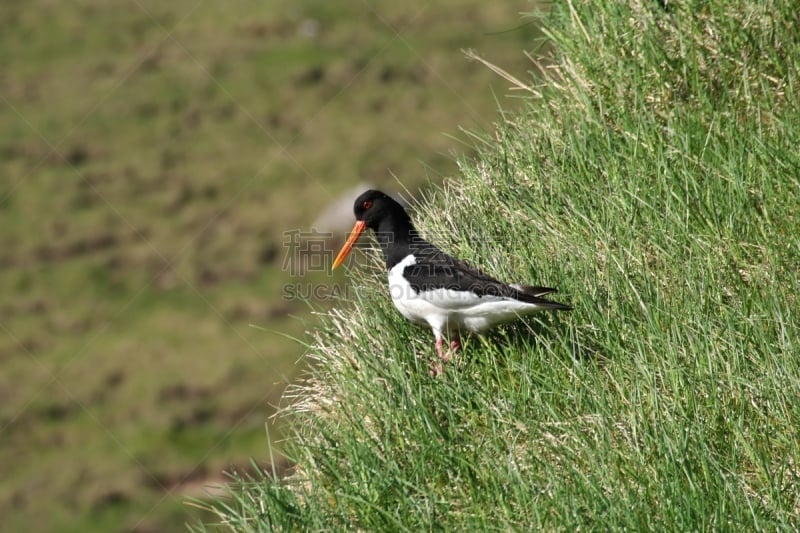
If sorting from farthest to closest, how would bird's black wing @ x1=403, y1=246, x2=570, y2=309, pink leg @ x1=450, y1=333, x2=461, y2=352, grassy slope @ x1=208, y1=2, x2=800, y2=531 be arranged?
1. pink leg @ x1=450, y1=333, x2=461, y2=352
2. bird's black wing @ x1=403, y1=246, x2=570, y2=309
3. grassy slope @ x1=208, y1=2, x2=800, y2=531

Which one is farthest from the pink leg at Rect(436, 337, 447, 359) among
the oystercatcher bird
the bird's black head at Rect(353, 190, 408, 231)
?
→ the bird's black head at Rect(353, 190, 408, 231)

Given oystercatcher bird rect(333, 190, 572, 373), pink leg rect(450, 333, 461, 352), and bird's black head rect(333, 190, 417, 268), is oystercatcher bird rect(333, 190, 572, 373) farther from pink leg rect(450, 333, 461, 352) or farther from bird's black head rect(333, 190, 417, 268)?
bird's black head rect(333, 190, 417, 268)

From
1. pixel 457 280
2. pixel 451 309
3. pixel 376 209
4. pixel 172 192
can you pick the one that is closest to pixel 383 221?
pixel 376 209

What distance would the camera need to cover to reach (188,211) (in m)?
53.1

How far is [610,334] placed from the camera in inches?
192

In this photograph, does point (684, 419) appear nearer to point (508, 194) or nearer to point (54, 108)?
point (508, 194)

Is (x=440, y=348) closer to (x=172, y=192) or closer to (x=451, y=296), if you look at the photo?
(x=451, y=296)

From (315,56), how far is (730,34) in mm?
61111

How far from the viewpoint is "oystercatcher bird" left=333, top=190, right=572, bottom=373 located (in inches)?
205

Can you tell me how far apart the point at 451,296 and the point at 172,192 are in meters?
50.4

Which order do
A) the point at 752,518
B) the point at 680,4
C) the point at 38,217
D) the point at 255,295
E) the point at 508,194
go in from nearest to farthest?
1. the point at 752,518
2. the point at 508,194
3. the point at 680,4
4. the point at 255,295
5. the point at 38,217

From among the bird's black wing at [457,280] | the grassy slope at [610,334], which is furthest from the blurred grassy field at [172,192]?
the bird's black wing at [457,280]

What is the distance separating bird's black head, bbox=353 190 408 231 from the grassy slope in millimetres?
283

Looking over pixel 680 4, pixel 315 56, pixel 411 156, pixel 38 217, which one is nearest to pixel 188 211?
pixel 38 217
